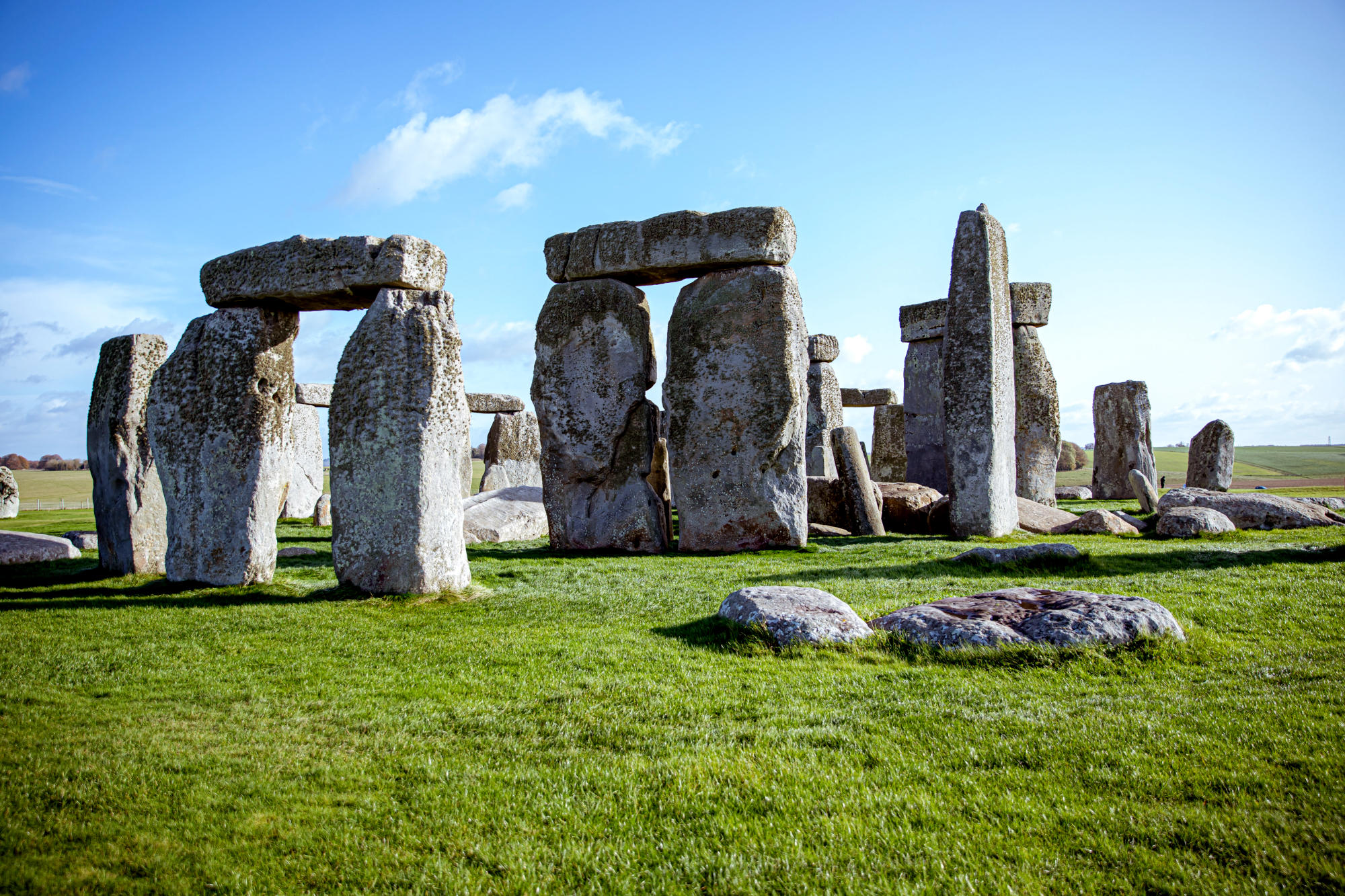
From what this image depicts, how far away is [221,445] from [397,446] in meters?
1.91

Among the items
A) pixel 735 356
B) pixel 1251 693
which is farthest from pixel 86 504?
pixel 1251 693

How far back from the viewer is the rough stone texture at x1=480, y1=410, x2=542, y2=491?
21.2 meters

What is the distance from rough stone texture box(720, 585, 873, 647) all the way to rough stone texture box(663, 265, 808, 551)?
4817 millimetres

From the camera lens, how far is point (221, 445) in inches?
298

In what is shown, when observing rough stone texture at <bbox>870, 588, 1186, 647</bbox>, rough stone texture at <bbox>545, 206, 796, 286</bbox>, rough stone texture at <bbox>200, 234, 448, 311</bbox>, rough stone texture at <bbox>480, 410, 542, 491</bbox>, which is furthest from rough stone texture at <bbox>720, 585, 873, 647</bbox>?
rough stone texture at <bbox>480, 410, 542, 491</bbox>

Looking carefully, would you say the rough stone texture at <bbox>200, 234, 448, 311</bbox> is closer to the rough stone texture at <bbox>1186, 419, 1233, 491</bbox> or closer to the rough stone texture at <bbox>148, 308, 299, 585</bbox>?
the rough stone texture at <bbox>148, 308, 299, 585</bbox>

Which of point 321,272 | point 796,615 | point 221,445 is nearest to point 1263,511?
point 796,615

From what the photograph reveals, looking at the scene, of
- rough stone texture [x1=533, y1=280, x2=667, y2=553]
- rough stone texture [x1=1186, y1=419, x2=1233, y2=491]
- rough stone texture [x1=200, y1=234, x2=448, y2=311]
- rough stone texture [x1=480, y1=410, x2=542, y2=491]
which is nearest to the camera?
rough stone texture [x1=200, y1=234, x2=448, y2=311]

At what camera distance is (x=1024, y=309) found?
16750 mm

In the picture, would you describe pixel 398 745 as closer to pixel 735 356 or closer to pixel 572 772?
pixel 572 772

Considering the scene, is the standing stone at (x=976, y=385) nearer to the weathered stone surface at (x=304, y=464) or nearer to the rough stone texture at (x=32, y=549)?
the rough stone texture at (x=32, y=549)

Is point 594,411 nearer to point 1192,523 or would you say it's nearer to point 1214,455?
point 1192,523

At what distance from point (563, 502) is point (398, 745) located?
25.7 feet

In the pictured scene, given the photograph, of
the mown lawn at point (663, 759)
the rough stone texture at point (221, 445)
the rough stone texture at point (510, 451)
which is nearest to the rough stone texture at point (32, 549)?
the rough stone texture at point (221, 445)
